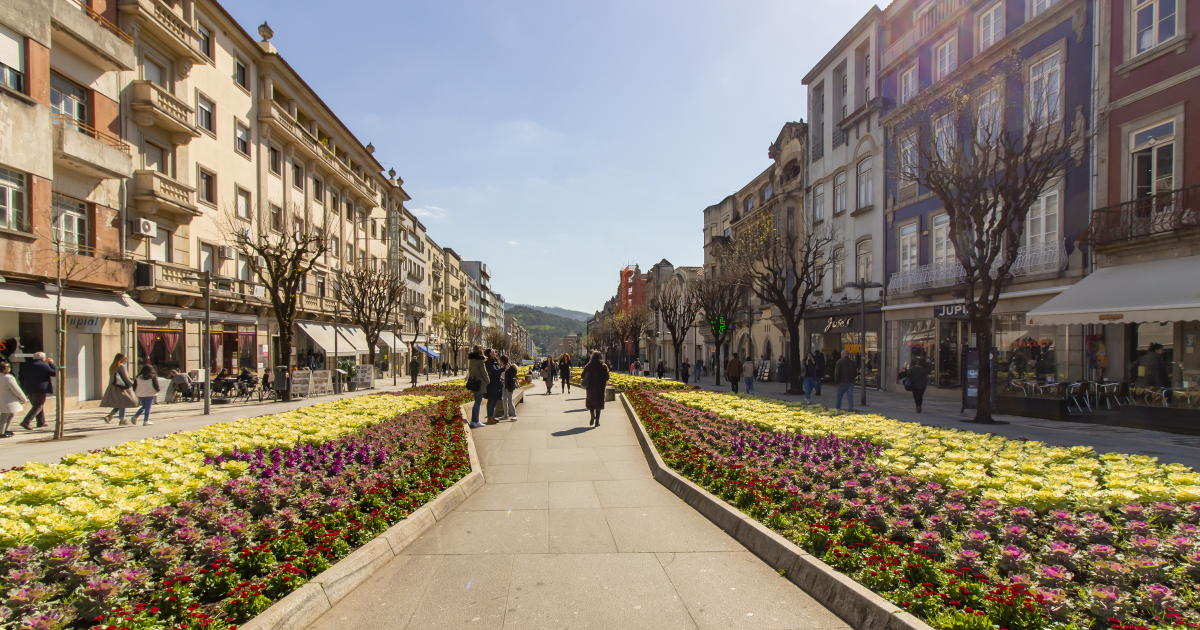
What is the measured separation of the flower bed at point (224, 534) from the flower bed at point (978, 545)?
370 cm

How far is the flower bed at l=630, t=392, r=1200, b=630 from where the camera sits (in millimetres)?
3299

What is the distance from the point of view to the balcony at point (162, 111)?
68.7 feet

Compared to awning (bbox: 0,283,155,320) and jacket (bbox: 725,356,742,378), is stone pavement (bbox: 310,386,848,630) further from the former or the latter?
jacket (bbox: 725,356,742,378)

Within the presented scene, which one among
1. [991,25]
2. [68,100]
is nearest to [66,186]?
[68,100]

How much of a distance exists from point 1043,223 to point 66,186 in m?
30.5

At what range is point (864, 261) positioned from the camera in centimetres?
2991

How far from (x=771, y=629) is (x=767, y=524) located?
1.69m

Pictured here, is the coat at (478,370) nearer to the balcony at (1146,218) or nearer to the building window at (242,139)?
the balcony at (1146,218)

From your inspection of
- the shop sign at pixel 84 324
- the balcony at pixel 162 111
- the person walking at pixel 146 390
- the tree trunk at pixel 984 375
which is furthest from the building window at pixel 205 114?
the tree trunk at pixel 984 375

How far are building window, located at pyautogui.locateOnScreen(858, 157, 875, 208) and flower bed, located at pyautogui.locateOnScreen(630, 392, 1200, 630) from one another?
24.5 m

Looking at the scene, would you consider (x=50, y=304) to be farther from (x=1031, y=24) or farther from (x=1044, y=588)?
(x=1031, y=24)

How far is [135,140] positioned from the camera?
21.4 m

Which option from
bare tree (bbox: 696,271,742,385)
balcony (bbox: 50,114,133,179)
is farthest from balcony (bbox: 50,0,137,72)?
bare tree (bbox: 696,271,742,385)

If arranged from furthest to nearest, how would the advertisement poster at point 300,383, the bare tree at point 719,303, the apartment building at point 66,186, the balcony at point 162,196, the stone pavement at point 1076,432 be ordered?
1. the bare tree at point 719,303
2. the advertisement poster at point 300,383
3. the balcony at point 162,196
4. the apartment building at point 66,186
5. the stone pavement at point 1076,432
